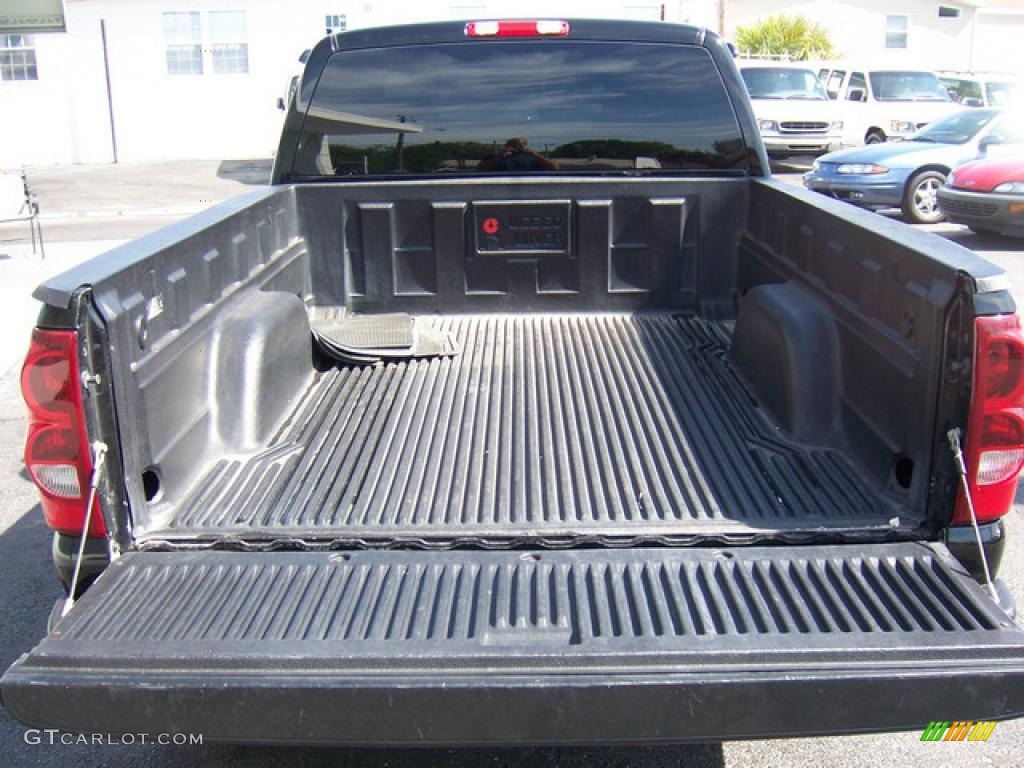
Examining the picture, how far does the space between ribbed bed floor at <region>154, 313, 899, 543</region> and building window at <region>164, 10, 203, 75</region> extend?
915 inches

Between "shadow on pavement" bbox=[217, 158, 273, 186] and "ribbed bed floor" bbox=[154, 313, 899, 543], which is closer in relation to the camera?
"ribbed bed floor" bbox=[154, 313, 899, 543]

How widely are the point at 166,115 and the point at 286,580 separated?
82.4ft

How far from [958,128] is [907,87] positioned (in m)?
5.97

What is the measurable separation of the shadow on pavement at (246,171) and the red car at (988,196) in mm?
12971

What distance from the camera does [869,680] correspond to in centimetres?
208

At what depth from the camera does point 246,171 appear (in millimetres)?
22484

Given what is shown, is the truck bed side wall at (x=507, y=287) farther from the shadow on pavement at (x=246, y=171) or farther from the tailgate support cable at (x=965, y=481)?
the shadow on pavement at (x=246, y=171)

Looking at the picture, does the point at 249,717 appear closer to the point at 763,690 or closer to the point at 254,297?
the point at 763,690

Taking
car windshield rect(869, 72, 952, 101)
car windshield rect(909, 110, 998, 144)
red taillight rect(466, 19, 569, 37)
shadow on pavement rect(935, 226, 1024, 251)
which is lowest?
shadow on pavement rect(935, 226, 1024, 251)

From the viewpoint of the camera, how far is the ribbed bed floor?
9.09 ft

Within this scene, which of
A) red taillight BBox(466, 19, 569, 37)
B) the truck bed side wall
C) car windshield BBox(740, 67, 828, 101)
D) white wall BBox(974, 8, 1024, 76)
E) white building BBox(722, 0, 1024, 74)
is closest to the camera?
the truck bed side wall

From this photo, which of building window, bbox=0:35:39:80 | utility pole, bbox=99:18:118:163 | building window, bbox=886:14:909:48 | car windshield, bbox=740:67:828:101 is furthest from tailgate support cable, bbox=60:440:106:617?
building window, bbox=886:14:909:48

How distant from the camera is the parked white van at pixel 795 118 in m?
19.0

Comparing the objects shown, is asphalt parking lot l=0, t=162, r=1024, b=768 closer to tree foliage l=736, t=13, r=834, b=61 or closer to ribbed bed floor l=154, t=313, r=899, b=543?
ribbed bed floor l=154, t=313, r=899, b=543
